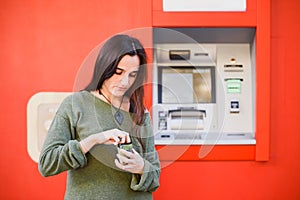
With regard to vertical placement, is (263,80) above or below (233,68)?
below

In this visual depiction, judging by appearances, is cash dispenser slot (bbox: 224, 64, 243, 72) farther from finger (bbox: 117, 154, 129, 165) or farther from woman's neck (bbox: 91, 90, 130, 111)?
finger (bbox: 117, 154, 129, 165)

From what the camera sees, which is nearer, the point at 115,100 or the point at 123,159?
the point at 123,159

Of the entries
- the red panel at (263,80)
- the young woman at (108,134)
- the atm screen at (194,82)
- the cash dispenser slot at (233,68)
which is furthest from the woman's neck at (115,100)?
the cash dispenser slot at (233,68)

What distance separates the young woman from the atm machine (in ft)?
5.11

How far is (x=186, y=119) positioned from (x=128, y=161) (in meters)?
1.76

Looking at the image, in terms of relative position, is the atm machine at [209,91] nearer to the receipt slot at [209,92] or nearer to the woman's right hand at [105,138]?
the receipt slot at [209,92]

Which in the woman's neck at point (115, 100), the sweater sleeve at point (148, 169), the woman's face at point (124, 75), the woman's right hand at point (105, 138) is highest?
the woman's face at point (124, 75)

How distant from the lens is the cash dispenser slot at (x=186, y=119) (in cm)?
266

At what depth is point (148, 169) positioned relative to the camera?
1.02 m

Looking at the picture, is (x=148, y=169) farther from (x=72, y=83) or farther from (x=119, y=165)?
(x=72, y=83)

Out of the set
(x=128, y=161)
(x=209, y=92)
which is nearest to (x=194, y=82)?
(x=209, y=92)

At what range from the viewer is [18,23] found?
2.54 metres

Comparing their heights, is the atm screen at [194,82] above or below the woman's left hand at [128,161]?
above

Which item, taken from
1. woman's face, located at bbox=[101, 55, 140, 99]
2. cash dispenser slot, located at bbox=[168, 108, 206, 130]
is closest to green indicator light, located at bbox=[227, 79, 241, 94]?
cash dispenser slot, located at bbox=[168, 108, 206, 130]
